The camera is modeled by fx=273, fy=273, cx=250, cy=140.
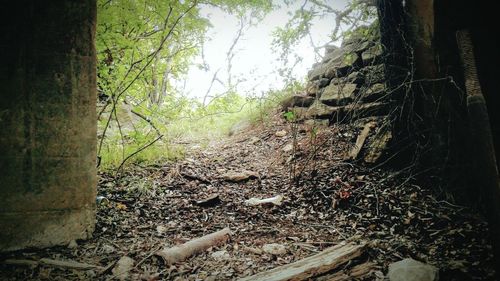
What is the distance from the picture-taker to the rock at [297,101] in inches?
234

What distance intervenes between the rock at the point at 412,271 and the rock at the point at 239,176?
248 centimetres

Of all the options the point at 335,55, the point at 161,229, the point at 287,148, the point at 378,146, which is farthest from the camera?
the point at 335,55

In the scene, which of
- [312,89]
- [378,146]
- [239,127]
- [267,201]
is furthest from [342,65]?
[267,201]

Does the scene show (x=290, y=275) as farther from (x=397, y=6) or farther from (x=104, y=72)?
(x=397, y=6)

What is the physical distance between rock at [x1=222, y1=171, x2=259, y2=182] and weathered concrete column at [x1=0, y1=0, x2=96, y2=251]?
2.05 meters

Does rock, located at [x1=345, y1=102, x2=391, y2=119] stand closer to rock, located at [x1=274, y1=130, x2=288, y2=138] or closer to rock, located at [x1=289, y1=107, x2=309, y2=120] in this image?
rock, located at [x1=289, y1=107, x2=309, y2=120]

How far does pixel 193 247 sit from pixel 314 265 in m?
1.01

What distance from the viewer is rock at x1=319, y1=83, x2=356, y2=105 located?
479cm

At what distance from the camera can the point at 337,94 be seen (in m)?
5.20

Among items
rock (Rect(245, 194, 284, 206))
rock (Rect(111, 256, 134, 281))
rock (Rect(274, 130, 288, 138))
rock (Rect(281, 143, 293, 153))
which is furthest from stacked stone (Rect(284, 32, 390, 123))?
rock (Rect(111, 256, 134, 281))

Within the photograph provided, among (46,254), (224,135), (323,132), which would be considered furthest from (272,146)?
(46,254)

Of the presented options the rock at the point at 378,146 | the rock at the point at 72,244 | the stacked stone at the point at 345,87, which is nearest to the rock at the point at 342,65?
the stacked stone at the point at 345,87

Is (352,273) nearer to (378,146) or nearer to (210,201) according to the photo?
(210,201)

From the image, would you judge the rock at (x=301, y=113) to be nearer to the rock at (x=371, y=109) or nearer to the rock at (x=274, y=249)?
the rock at (x=371, y=109)
